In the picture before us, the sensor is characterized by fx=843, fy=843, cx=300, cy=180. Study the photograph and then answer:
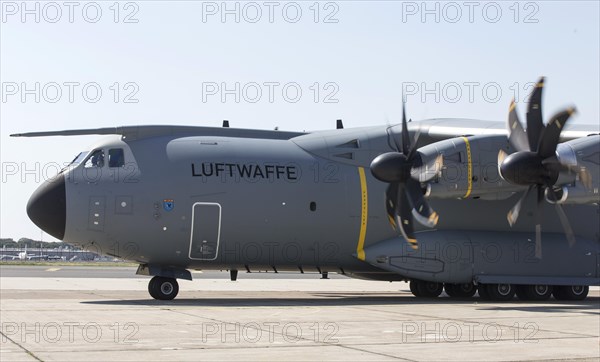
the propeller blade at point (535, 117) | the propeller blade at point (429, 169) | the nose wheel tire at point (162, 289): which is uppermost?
the propeller blade at point (535, 117)

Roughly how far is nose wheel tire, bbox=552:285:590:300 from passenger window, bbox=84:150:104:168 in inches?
508

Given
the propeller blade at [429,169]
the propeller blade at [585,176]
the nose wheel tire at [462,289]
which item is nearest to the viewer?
the propeller blade at [585,176]

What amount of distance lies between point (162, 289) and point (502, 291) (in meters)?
9.14

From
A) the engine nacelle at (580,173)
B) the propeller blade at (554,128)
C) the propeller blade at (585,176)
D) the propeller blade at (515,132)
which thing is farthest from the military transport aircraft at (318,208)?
the propeller blade at (554,128)

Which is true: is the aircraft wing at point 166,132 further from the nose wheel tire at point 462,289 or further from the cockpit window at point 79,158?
the nose wheel tire at point 462,289

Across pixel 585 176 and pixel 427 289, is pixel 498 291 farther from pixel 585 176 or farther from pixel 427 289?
pixel 585 176

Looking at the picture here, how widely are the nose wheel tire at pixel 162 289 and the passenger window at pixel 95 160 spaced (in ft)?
10.5

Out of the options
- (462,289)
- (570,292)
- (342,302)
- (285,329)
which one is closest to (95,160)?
(342,302)

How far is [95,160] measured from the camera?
67.2 feet

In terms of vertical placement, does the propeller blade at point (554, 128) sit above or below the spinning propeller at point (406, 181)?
above

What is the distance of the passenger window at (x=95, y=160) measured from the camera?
20422 mm

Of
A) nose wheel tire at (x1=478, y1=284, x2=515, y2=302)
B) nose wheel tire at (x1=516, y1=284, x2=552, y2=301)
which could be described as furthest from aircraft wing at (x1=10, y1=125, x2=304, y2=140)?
nose wheel tire at (x1=516, y1=284, x2=552, y2=301)

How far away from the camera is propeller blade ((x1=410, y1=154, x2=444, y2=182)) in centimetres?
1782

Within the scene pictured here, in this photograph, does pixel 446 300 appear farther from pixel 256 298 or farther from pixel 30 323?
pixel 30 323
